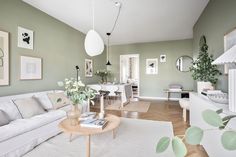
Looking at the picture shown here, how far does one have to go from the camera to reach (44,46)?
3705 millimetres

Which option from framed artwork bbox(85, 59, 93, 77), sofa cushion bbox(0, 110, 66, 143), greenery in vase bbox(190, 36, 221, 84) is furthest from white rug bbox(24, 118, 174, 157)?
framed artwork bbox(85, 59, 93, 77)

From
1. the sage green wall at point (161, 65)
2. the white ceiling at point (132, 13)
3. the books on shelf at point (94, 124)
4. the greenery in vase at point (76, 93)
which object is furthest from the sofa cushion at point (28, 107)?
the sage green wall at point (161, 65)

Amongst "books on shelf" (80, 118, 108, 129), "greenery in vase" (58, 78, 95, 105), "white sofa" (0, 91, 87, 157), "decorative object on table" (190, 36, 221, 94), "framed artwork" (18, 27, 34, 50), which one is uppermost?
"framed artwork" (18, 27, 34, 50)

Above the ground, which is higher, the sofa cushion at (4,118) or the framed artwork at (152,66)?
the framed artwork at (152,66)

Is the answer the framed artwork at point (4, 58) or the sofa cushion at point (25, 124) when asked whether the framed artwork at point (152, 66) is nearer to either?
the sofa cushion at point (25, 124)

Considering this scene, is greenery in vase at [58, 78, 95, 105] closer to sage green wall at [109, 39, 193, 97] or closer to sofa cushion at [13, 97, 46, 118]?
sofa cushion at [13, 97, 46, 118]

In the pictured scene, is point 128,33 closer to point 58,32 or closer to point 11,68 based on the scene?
point 58,32

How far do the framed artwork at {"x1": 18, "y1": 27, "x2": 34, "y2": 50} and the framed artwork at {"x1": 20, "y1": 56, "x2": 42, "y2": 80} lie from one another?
0.93ft

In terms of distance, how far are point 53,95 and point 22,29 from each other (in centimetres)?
163

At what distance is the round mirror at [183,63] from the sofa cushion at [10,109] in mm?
6250

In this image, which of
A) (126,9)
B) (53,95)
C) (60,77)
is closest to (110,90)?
(60,77)

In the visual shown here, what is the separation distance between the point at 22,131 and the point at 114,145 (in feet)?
4.61

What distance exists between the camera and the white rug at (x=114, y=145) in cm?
204

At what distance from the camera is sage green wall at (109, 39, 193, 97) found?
6.44 meters
